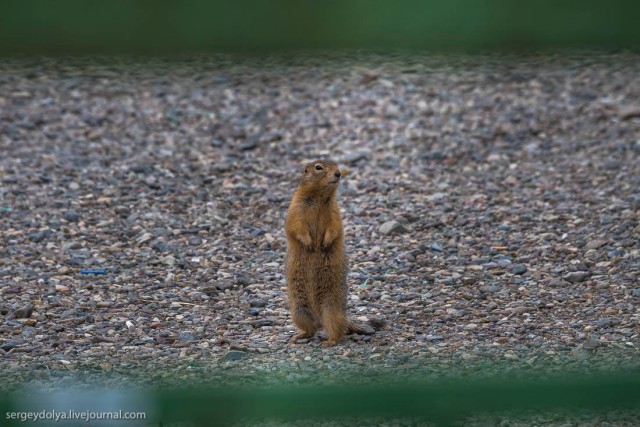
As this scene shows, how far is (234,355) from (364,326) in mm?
813

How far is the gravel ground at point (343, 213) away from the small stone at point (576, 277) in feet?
0.05

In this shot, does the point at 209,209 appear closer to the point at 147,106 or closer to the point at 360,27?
the point at 147,106

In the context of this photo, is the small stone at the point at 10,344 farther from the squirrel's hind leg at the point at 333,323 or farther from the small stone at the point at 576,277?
the small stone at the point at 576,277

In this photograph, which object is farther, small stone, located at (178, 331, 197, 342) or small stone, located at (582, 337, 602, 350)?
small stone, located at (178, 331, 197, 342)

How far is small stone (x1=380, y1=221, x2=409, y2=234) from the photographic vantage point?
25.0ft

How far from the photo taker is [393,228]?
300 inches

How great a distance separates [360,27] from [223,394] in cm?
70

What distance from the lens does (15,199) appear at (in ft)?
26.7

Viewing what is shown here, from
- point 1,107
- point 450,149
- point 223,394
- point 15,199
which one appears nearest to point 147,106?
point 1,107

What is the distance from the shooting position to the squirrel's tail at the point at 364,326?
18.9ft

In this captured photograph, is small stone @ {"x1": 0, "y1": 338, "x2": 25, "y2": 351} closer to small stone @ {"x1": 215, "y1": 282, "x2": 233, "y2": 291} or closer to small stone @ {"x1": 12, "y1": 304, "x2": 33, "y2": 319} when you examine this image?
small stone @ {"x1": 12, "y1": 304, "x2": 33, "y2": 319}

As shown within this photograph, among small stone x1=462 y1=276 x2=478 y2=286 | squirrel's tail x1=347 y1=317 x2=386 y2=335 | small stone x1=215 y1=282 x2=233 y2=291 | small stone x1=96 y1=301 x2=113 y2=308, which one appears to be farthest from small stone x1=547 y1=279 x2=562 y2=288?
small stone x1=96 y1=301 x2=113 y2=308

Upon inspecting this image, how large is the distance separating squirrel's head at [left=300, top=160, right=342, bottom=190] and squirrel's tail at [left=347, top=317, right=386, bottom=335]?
0.79m

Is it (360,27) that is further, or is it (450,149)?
(450,149)
